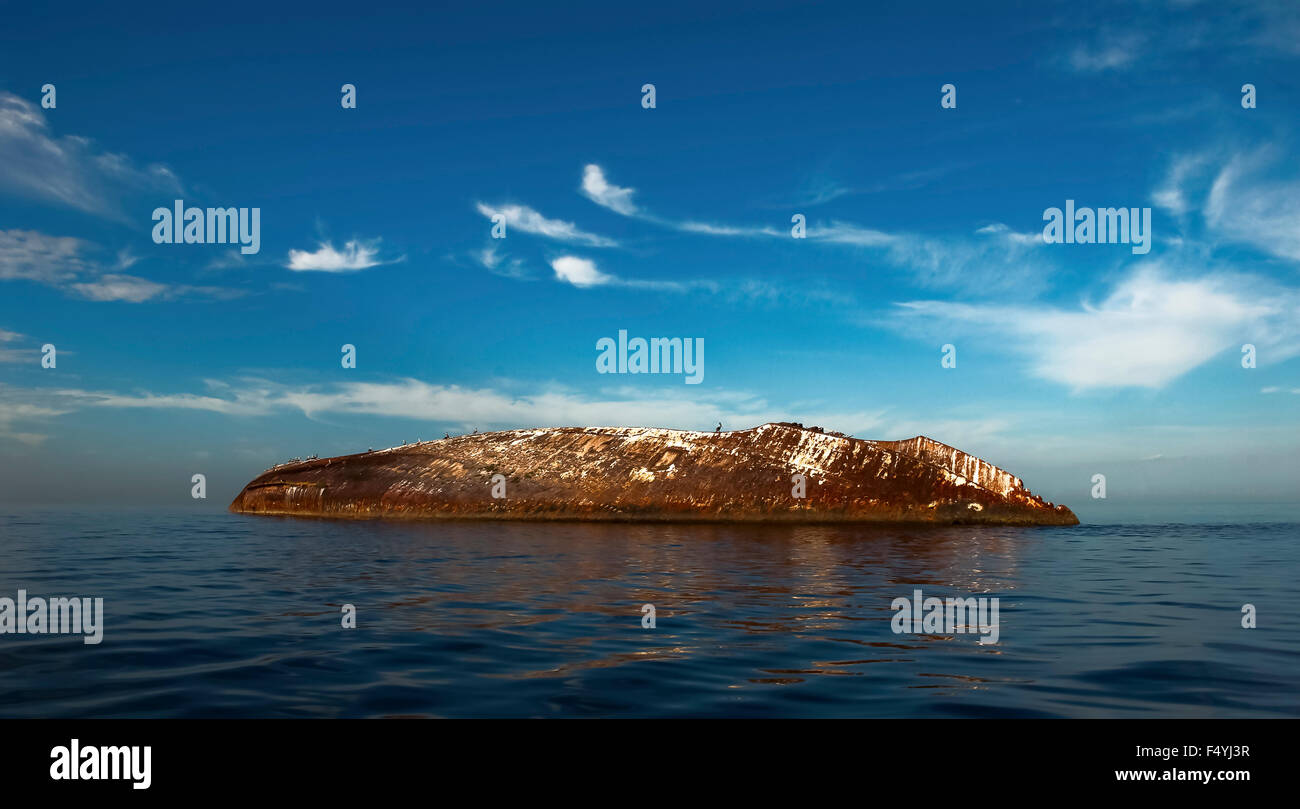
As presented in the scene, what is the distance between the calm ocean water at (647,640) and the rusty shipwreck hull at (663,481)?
50.2 feet

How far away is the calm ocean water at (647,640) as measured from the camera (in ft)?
20.6

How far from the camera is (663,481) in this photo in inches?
1529

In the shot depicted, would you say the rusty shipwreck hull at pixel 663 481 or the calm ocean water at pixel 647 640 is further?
the rusty shipwreck hull at pixel 663 481

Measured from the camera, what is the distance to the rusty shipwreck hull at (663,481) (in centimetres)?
3503

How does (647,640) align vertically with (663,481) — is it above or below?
below

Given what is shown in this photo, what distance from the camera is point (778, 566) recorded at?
57.2 feet

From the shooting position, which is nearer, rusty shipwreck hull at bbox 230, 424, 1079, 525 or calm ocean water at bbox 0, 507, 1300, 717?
calm ocean water at bbox 0, 507, 1300, 717

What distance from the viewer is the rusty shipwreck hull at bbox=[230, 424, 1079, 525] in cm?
3503

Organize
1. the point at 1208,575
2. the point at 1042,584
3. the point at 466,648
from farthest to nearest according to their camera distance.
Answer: the point at 1208,575 < the point at 1042,584 < the point at 466,648

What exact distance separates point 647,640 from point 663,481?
1178 inches

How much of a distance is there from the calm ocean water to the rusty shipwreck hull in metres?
15.3
